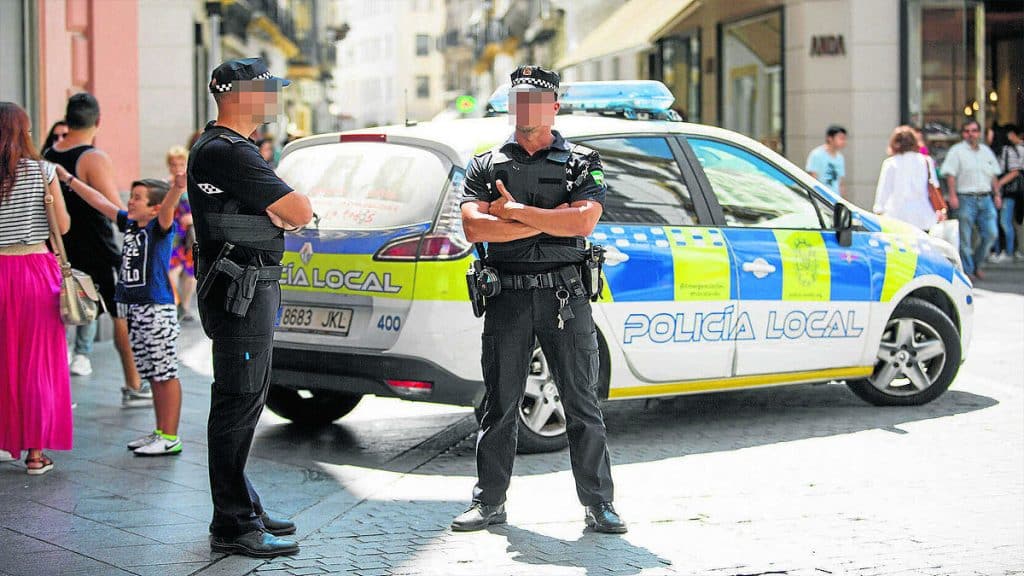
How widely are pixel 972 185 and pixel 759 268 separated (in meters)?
9.81

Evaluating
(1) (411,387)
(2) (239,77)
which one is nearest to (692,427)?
(1) (411,387)

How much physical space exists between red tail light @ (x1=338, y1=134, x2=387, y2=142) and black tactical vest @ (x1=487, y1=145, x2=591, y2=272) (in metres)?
1.79

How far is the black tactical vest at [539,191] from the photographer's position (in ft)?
18.8

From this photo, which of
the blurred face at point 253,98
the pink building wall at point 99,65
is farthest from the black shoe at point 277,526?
the pink building wall at point 99,65

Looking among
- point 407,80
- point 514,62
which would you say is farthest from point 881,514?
point 407,80

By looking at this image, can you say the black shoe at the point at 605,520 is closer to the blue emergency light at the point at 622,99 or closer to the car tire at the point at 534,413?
the car tire at the point at 534,413

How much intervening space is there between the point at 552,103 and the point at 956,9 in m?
15.2

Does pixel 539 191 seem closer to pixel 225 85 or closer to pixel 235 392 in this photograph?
pixel 225 85

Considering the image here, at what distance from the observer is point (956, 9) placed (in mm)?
19500

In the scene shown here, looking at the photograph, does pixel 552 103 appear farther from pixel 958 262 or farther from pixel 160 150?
pixel 160 150

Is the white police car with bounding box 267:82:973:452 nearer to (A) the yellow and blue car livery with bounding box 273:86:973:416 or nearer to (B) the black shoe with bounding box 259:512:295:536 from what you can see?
(A) the yellow and blue car livery with bounding box 273:86:973:416

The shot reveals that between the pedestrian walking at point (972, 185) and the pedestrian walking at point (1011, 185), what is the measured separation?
146cm

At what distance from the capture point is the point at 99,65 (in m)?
13.4

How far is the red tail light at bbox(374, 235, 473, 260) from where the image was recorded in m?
6.89
